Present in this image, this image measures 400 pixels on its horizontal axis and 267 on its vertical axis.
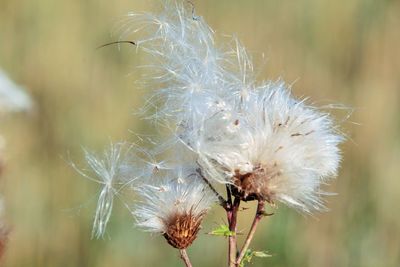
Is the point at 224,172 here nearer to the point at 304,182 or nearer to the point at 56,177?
the point at 304,182

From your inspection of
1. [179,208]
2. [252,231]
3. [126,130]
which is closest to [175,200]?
[179,208]

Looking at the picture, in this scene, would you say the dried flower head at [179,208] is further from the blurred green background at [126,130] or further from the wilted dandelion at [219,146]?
the blurred green background at [126,130]

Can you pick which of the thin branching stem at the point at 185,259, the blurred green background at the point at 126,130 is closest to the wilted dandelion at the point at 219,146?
the thin branching stem at the point at 185,259

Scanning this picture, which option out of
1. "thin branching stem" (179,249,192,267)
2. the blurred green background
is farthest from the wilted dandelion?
the blurred green background

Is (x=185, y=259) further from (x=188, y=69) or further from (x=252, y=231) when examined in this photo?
(x=188, y=69)

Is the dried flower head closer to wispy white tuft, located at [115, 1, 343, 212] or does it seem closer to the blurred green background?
wispy white tuft, located at [115, 1, 343, 212]
